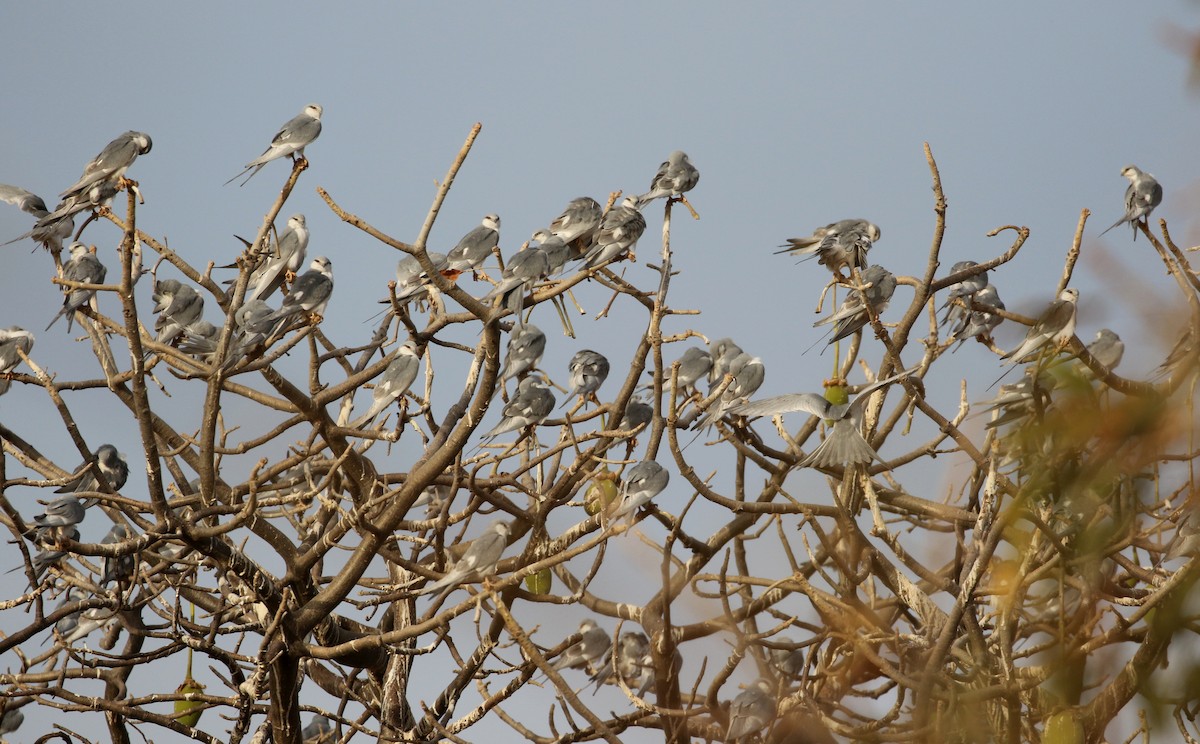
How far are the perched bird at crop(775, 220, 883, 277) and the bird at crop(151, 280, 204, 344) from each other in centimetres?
392

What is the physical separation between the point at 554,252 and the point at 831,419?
1.81m

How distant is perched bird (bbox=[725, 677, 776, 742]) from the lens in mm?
6730

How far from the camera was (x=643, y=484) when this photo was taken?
19.7 ft

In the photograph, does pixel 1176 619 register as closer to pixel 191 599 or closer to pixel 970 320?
pixel 191 599

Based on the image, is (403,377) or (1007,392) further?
(1007,392)

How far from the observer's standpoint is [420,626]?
5102 millimetres

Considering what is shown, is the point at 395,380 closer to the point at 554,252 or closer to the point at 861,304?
the point at 554,252

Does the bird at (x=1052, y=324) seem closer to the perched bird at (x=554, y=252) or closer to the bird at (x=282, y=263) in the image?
the perched bird at (x=554, y=252)

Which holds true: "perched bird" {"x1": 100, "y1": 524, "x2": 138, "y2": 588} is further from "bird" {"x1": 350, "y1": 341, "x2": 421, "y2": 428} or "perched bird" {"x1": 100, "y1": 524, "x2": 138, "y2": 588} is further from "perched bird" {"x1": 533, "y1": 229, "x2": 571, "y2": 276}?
"perched bird" {"x1": 533, "y1": 229, "x2": 571, "y2": 276}

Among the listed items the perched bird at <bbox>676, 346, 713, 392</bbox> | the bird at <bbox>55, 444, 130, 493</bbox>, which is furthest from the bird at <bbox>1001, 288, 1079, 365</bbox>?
the bird at <bbox>55, 444, 130, 493</bbox>

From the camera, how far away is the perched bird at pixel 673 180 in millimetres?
7559

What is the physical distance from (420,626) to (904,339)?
3.12 metres

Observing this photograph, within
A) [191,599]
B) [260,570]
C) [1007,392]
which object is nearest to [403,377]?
[260,570]

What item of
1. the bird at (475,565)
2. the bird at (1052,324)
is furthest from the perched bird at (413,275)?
the bird at (1052,324)
